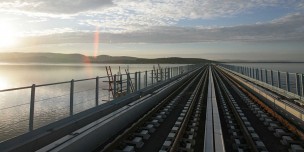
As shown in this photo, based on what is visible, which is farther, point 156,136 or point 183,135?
point 156,136

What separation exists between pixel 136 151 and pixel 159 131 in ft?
6.89

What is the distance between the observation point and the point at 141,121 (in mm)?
9617

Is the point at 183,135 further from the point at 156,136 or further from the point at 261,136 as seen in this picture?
the point at 261,136

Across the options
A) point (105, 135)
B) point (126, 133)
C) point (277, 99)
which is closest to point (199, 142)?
point (126, 133)

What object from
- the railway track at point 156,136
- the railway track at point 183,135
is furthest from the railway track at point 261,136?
the railway track at point 156,136

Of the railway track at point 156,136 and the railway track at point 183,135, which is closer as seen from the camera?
the railway track at point 183,135

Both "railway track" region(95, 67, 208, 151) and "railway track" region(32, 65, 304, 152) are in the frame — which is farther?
"railway track" region(95, 67, 208, 151)

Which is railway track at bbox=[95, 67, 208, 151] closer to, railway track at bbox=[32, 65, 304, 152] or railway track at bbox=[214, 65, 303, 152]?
railway track at bbox=[32, 65, 304, 152]

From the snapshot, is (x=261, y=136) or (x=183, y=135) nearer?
(x=183, y=135)

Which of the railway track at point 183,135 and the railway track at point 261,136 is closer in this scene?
the railway track at point 183,135

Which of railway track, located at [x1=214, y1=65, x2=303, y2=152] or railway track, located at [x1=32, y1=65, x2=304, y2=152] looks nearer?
railway track, located at [x1=32, y1=65, x2=304, y2=152]

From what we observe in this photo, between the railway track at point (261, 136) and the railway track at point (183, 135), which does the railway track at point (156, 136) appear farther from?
the railway track at point (261, 136)

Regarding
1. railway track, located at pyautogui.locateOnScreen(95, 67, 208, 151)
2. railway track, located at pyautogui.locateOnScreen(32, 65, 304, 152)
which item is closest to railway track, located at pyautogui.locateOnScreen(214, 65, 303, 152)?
railway track, located at pyautogui.locateOnScreen(32, 65, 304, 152)

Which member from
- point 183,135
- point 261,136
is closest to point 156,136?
point 183,135
